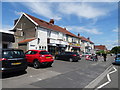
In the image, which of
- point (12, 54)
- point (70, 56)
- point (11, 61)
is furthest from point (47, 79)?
point (70, 56)

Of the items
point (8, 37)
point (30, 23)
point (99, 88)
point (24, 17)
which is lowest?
point (99, 88)

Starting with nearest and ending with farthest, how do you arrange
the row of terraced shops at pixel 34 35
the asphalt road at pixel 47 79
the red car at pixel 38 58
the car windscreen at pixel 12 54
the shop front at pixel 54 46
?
the asphalt road at pixel 47 79 → the car windscreen at pixel 12 54 → the red car at pixel 38 58 → the row of terraced shops at pixel 34 35 → the shop front at pixel 54 46

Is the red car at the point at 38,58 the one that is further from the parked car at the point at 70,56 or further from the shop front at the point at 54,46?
the shop front at the point at 54,46

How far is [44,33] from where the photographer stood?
2050 centimetres

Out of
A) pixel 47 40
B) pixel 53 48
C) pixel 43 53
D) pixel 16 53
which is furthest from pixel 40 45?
pixel 16 53

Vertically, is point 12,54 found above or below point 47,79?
above

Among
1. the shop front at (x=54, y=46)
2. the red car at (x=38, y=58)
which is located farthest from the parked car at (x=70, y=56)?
the red car at (x=38, y=58)

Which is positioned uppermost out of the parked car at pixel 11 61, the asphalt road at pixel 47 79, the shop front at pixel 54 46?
the shop front at pixel 54 46

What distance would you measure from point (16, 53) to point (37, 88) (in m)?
2.95

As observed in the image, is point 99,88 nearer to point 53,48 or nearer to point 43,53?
point 43,53

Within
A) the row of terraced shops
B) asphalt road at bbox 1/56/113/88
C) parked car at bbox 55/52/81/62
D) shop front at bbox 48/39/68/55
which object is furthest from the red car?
shop front at bbox 48/39/68/55

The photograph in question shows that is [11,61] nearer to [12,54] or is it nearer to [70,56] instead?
[12,54]

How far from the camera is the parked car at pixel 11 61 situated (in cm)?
547

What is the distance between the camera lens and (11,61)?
18.8ft
